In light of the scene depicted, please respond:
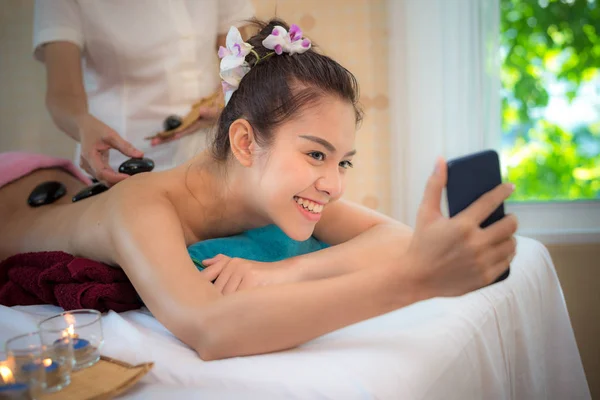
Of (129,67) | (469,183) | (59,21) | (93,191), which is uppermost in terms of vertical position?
(59,21)

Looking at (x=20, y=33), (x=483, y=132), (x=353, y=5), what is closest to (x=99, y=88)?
(x=20, y=33)

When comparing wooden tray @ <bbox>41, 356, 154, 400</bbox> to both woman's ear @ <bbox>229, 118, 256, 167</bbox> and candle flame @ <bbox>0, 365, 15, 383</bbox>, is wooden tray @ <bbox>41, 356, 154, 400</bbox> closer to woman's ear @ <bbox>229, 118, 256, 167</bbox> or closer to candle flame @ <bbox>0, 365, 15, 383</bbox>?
candle flame @ <bbox>0, 365, 15, 383</bbox>

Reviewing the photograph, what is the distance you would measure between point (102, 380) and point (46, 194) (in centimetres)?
79

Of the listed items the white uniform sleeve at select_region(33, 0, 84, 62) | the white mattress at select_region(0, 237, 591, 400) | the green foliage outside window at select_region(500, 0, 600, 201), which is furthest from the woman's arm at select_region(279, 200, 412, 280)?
the green foliage outside window at select_region(500, 0, 600, 201)

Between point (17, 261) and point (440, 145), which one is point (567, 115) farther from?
point (17, 261)

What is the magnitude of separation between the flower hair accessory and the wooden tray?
21.2 inches

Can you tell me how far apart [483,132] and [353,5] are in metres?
0.59

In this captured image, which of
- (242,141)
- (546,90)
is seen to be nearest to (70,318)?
(242,141)

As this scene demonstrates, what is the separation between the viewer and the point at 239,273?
3.11 ft

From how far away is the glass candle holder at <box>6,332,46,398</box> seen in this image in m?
0.60

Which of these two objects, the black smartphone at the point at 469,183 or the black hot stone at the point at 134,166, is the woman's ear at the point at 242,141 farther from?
the black smartphone at the point at 469,183

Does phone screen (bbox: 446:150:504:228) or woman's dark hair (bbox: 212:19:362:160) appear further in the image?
woman's dark hair (bbox: 212:19:362:160)

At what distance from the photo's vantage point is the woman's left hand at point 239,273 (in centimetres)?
92

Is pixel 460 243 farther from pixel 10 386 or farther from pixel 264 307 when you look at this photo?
pixel 10 386
